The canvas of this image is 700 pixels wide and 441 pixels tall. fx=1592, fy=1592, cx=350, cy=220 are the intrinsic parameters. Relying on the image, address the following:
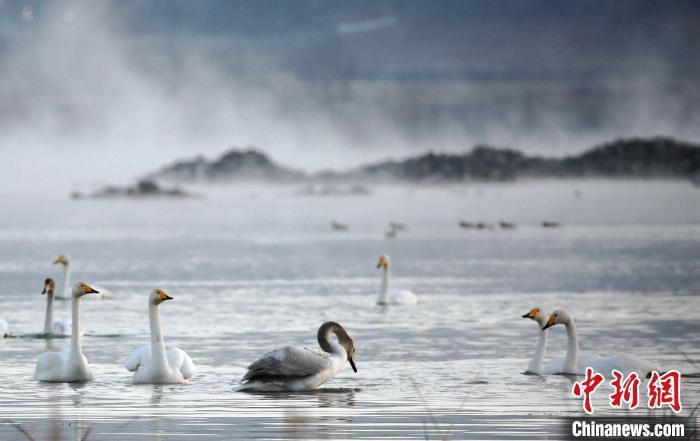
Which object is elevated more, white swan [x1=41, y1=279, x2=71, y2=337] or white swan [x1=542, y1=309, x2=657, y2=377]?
white swan [x1=41, y1=279, x2=71, y2=337]

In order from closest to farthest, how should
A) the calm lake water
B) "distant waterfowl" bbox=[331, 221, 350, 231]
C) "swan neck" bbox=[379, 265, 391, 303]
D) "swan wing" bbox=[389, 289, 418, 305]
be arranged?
the calm lake water
"swan wing" bbox=[389, 289, 418, 305]
"swan neck" bbox=[379, 265, 391, 303]
"distant waterfowl" bbox=[331, 221, 350, 231]

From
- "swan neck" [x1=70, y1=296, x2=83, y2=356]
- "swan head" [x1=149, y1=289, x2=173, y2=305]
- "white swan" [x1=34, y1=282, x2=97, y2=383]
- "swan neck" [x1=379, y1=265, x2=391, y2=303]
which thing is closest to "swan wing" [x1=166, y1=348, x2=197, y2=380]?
"swan head" [x1=149, y1=289, x2=173, y2=305]

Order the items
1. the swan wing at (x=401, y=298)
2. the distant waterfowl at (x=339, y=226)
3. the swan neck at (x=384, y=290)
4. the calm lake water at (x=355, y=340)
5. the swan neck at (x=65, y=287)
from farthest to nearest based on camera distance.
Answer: the distant waterfowl at (x=339, y=226)
the swan neck at (x=65, y=287)
the swan neck at (x=384, y=290)
the swan wing at (x=401, y=298)
the calm lake water at (x=355, y=340)

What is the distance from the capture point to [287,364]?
14.9m

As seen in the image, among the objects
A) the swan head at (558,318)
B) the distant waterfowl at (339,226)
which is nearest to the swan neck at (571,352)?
the swan head at (558,318)

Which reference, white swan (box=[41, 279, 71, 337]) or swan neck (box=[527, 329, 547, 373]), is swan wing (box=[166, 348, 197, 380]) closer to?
swan neck (box=[527, 329, 547, 373])

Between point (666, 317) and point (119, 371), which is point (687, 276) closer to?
point (666, 317)

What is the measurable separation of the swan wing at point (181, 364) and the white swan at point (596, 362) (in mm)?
3813

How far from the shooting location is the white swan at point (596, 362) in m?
15.5

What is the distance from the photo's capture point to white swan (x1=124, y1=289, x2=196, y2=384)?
Result: 15.4 meters

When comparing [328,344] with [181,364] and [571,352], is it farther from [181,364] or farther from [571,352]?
[571,352]

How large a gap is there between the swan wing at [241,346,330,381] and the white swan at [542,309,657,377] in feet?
9.06

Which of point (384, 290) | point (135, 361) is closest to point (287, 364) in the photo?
point (135, 361)

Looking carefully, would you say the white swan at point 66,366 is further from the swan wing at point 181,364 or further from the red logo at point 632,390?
the red logo at point 632,390
